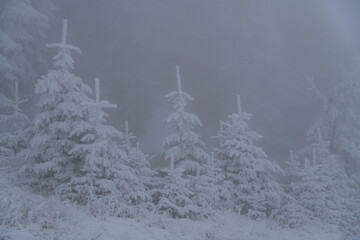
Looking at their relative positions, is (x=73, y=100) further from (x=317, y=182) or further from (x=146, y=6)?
(x=146, y=6)

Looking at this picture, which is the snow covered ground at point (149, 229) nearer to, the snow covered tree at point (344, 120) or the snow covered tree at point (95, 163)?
the snow covered tree at point (95, 163)

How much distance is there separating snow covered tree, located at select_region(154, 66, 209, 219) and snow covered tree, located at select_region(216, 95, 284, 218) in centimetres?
124

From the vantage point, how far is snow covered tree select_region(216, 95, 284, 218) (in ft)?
42.1

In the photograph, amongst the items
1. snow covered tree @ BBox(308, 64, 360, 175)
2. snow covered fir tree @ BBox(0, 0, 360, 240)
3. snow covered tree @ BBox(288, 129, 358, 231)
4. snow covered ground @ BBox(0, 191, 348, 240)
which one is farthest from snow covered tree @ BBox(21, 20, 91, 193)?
snow covered tree @ BBox(308, 64, 360, 175)

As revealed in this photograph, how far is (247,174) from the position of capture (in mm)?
12945

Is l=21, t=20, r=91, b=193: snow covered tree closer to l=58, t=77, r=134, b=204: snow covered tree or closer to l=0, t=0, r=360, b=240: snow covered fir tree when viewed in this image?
l=0, t=0, r=360, b=240: snow covered fir tree

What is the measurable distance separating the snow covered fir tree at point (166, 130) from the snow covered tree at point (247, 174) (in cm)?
6

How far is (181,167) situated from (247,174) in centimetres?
285

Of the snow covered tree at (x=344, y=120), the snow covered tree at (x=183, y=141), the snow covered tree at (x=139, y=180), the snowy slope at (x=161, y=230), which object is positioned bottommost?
the snowy slope at (x=161, y=230)

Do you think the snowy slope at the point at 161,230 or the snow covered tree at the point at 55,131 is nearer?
the snowy slope at the point at 161,230

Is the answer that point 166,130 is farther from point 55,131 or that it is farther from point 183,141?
point 55,131

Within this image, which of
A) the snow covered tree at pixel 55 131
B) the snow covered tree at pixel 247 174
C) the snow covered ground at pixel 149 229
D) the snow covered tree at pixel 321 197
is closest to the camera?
the snow covered ground at pixel 149 229

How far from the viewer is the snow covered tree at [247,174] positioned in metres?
12.8

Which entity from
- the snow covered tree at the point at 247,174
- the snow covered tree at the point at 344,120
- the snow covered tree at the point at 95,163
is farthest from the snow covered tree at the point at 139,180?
the snow covered tree at the point at 344,120
